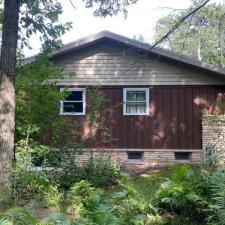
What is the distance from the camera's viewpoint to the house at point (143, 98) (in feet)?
54.3

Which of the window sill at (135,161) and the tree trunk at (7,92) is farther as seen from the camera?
the window sill at (135,161)

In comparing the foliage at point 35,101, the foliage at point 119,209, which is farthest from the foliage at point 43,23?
the foliage at point 119,209

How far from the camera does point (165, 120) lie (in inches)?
659

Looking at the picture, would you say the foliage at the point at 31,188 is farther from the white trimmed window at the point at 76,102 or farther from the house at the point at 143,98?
the white trimmed window at the point at 76,102

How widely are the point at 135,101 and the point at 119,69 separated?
139 centimetres

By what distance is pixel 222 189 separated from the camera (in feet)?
19.3

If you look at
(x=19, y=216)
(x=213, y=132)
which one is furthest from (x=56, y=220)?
(x=213, y=132)

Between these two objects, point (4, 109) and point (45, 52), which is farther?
point (45, 52)

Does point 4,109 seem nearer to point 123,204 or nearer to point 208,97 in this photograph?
point 123,204

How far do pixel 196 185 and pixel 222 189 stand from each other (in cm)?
105

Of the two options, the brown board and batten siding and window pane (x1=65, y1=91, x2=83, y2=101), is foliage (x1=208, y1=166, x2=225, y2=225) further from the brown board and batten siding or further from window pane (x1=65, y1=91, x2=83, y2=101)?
window pane (x1=65, y1=91, x2=83, y2=101)

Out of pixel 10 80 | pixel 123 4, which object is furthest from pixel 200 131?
pixel 10 80

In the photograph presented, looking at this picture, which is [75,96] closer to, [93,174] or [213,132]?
[213,132]

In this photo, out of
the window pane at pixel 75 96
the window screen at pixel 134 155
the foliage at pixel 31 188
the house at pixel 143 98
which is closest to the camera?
the foliage at pixel 31 188
